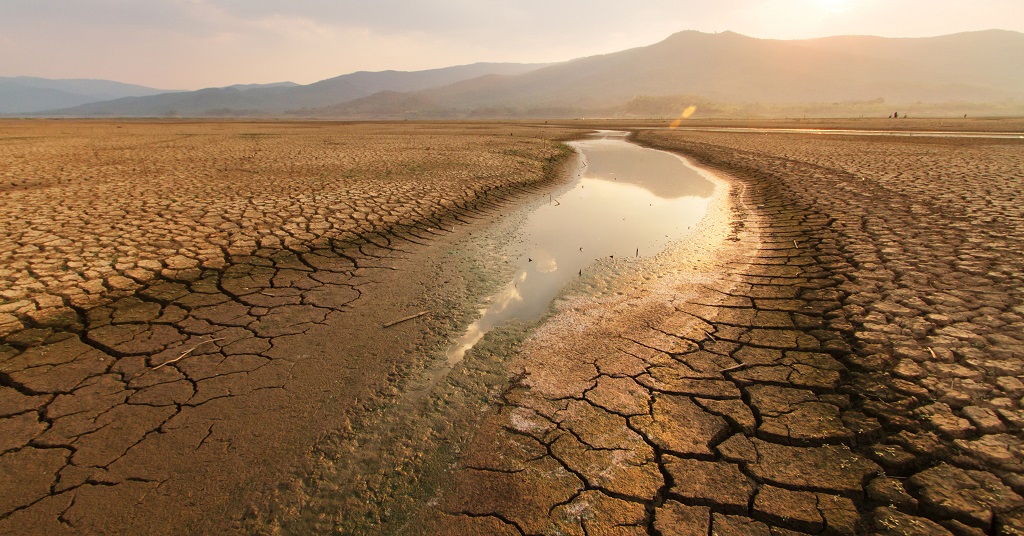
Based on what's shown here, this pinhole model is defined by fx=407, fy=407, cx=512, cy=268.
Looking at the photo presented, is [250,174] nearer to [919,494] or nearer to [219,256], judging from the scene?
[219,256]

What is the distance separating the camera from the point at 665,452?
195 cm

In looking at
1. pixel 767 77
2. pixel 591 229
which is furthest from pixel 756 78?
pixel 591 229

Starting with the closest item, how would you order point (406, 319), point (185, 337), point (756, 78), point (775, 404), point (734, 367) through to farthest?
point (775, 404)
point (734, 367)
point (185, 337)
point (406, 319)
point (756, 78)

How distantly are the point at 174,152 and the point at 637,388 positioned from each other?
15.9 metres

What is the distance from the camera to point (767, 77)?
13100cm

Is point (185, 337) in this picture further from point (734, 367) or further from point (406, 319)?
point (734, 367)

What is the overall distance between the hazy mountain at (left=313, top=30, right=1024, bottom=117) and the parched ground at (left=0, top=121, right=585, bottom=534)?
336 feet

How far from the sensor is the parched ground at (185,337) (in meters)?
1.81

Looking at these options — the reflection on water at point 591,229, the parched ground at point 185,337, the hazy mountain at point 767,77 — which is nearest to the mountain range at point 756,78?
the hazy mountain at point 767,77

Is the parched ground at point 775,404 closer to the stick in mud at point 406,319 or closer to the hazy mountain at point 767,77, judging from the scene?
the stick in mud at point 406,319

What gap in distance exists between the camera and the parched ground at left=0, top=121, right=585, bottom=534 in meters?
1.81

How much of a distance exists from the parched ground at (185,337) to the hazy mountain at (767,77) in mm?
102293

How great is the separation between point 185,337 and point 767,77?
165443mm

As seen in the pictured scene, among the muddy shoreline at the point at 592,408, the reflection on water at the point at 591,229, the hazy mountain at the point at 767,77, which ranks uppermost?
the hazy mountain at the point at 767,77
